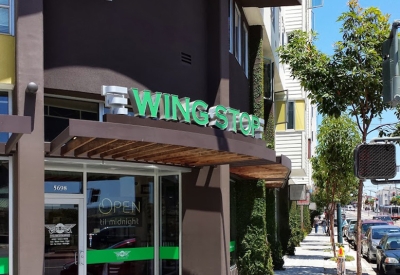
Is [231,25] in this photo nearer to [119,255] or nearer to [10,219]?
[119,255]

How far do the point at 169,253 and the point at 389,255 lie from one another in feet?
33.0

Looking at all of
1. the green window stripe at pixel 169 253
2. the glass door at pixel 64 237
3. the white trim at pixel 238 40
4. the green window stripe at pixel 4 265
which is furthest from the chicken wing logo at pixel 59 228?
the white trim at pixel 238 40

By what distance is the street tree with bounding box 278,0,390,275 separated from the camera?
13.5 m

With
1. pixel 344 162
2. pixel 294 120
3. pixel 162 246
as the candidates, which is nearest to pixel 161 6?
pixel 162 246

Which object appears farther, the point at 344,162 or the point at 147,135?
the point at 344,162

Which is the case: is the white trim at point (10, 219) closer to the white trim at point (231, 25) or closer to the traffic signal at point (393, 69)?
the white trim at point (231, 25)

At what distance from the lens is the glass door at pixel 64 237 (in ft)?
37.4

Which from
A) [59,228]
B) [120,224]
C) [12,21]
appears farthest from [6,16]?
[120,224]

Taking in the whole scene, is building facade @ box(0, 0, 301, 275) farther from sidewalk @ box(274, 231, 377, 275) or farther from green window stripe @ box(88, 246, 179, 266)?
sidewalk @ box(274, 231, 377, 275)

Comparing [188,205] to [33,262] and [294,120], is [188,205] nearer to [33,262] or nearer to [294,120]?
[33,262]

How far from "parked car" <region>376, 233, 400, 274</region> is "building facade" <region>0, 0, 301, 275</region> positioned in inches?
292

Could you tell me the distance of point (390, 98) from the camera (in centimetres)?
508

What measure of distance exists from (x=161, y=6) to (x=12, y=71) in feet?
11.9

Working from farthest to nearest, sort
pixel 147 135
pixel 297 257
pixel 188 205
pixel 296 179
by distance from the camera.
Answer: pixel 296 179, pixel 297 257, pixel 188 205, pixel 147 135
